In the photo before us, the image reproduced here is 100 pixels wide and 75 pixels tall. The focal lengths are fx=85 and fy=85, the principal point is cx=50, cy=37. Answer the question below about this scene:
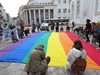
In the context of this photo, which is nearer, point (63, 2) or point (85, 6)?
point (85, 6)

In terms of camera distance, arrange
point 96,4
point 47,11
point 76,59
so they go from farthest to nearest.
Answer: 1. point 47,11
2. point 96,4
3. point 76,59

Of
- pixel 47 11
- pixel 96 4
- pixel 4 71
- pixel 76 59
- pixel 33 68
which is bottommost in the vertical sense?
pixel 4 71

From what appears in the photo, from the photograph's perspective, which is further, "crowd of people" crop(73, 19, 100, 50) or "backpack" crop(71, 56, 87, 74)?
"crowd of people" crop(73, 19, 100, 50)

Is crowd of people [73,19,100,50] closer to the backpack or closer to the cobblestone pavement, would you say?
the cobblestone pavement

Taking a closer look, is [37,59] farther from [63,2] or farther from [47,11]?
[47,11]

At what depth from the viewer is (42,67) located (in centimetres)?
270

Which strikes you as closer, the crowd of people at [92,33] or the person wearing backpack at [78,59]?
the person wearing backpack at [78,59]

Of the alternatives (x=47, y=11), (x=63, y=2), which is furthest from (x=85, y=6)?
(x=47, y=11)

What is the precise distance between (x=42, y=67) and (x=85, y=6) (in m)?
14.0

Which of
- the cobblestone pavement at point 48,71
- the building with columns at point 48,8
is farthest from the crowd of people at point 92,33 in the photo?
the building with columns at point 48,8

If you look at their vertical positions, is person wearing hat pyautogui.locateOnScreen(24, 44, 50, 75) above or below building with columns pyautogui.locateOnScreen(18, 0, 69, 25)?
below

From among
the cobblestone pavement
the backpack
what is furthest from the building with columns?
the backpack

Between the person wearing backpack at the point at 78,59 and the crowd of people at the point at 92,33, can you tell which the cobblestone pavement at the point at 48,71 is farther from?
the crowd of people at the point at 92,33

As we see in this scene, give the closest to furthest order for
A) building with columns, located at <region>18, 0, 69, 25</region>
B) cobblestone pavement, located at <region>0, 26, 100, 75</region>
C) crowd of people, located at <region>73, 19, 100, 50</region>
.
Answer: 1. cobblestone pavement, located at <region>0, 26, 100, 75</region>
2. crowd of people, located at <region>73, 19, 100, 50</region>
3. building with columns, located at <region>18, 0, 69, 25</region>
